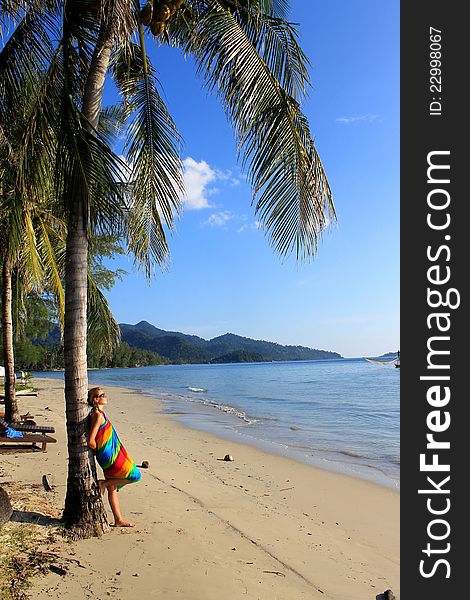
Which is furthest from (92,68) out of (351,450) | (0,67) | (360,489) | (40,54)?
(351,450)

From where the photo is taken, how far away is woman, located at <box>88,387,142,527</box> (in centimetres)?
482

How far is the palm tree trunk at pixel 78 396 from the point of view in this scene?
4.73 m

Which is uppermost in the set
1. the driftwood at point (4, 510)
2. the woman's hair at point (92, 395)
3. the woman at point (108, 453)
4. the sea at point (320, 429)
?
the woman's hair at point (92, 395)

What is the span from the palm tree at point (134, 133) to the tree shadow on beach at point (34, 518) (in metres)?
0.24

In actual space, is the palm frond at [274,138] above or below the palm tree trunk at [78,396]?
above

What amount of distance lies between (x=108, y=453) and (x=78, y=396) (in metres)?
0.66

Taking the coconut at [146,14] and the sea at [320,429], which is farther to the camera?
the sea at [320,429]

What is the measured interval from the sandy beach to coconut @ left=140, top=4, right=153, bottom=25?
5.22 m

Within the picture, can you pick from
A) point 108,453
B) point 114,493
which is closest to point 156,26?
point 108,453

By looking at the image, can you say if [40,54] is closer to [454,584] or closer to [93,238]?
[93,238]

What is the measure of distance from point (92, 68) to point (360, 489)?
24.4 ft

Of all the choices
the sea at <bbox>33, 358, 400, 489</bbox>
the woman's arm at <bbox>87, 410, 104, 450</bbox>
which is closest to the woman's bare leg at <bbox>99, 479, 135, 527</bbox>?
the woman's arm at <bbox>87, 410, 104, 450</bbox>

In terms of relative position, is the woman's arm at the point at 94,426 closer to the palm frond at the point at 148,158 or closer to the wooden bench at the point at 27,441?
the palm frond at the point at 148,158

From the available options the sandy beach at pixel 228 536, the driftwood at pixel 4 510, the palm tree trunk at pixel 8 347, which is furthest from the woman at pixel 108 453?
the palm tree trunk at pixel 8 347
